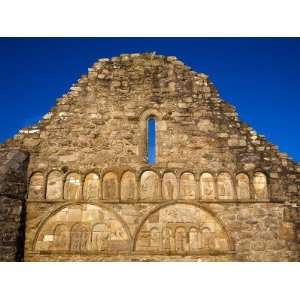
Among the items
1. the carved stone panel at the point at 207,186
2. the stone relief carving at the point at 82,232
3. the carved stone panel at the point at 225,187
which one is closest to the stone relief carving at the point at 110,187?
the stone relief carving at the point at 82,232

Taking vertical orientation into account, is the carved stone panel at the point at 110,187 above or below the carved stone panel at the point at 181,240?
above

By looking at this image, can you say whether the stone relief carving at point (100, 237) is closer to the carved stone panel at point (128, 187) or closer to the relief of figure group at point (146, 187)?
the relief of figure group at point (146, 187)

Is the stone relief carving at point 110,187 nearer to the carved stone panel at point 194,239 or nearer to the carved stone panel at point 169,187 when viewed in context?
the carved stone panel at point 169,187

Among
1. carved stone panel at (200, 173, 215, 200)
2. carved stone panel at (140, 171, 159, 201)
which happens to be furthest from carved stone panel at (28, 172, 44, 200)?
carved stone panel at (200, 173, 215, 200)

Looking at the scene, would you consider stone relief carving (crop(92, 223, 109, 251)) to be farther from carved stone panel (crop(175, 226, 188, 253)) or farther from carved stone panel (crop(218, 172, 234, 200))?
carved stone panel (crop(218, 172, 234, 200))

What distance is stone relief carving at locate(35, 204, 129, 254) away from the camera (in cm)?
927

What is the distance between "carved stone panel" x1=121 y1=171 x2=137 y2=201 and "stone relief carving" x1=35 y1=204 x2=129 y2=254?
58cm

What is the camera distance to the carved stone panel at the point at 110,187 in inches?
379

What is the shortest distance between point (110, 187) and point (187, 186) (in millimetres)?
1961

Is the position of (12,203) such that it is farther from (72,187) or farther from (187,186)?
(187,186)

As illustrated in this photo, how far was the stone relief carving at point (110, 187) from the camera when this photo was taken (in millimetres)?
9617

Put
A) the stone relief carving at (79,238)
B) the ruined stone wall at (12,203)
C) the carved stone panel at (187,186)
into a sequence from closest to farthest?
the ruined stone wall at (12,203), the stone relief carving at (79,238), the carved stone panel at (187,186)

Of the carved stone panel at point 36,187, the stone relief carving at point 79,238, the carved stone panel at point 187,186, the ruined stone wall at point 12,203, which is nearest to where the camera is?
the ruined stone wall at point 12,203

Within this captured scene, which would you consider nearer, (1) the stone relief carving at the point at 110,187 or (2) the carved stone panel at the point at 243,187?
(1) the stone relief carving at the point at 110,187
